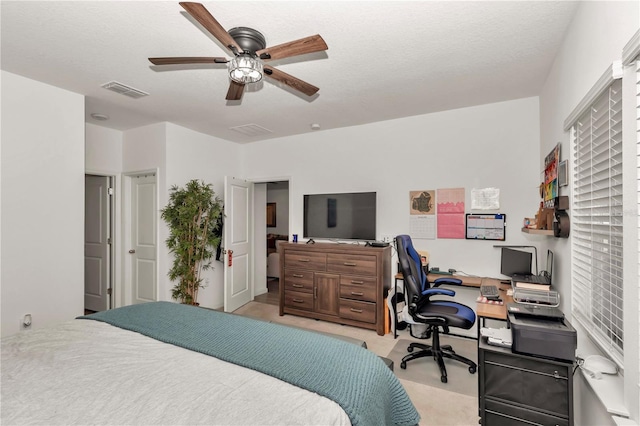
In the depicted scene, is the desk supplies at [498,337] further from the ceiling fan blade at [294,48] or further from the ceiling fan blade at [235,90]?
the ceiling fan blade at [235,90]

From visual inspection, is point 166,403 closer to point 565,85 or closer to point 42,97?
point 565,85

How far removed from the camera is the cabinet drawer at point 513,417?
162 centimetres

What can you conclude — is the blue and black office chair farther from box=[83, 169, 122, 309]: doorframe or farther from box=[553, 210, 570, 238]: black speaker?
box=[83, 169, 122, 309]: doorframe

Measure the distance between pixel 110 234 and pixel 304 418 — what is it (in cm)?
448

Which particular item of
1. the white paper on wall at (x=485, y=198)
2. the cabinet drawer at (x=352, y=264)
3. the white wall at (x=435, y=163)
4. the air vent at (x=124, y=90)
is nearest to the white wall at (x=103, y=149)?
the air vent at (x=124, y=90)

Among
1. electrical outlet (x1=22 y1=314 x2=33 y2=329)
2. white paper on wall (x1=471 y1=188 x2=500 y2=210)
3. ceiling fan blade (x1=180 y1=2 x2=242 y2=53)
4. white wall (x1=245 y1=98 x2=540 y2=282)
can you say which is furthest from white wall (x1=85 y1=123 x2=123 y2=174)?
white paper on wall (x1=471 y1=188 x2=500 y2=210)

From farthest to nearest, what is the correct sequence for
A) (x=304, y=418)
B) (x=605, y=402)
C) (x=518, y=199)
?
(x=518, y=199)
(x=605, y=402)
(x=304, y=418)

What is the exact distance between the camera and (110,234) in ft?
14.4

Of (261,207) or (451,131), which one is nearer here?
(451,131)

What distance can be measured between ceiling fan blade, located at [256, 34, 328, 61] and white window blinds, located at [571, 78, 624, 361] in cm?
138

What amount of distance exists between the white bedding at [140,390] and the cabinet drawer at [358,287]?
244 centimetres

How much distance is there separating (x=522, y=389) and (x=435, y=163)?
2.60 metres

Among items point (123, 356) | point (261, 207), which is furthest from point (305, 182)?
point (123, 356)

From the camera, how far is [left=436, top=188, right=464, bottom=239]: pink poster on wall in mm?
3575
